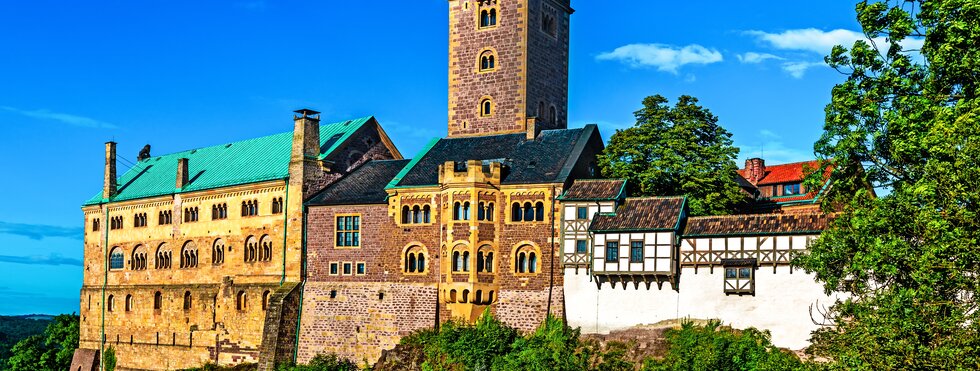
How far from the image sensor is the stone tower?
58.4 meters

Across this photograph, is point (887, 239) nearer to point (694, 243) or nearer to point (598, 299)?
point (694, 243)

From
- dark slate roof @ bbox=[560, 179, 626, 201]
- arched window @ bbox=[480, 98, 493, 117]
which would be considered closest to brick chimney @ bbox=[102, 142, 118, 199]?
arched window @ bbox=[480, 98, 493, 117]

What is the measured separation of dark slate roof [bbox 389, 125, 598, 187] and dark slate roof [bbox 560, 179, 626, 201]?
0.71 m

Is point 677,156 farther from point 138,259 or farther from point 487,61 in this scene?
Answer: point 138,259

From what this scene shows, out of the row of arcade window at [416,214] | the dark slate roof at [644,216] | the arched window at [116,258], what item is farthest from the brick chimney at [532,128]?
the arched window at [116,258]

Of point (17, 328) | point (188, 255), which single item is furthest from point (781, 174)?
point (17, 328)

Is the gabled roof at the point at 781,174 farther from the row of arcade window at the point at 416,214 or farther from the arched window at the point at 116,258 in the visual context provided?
the arched window at the point at 116,258

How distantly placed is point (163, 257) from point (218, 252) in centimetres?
576

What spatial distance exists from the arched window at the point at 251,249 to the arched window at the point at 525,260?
15834 mm

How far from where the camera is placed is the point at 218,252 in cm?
6359

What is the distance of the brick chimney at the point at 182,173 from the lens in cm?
6681

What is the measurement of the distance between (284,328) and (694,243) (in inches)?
826

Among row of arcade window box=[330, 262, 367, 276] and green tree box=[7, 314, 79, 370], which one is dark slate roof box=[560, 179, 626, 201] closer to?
row of arcade window box=[330, 262, 367, 276]

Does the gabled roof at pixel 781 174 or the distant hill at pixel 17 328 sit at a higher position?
the gabled roof at pixel 781 174
